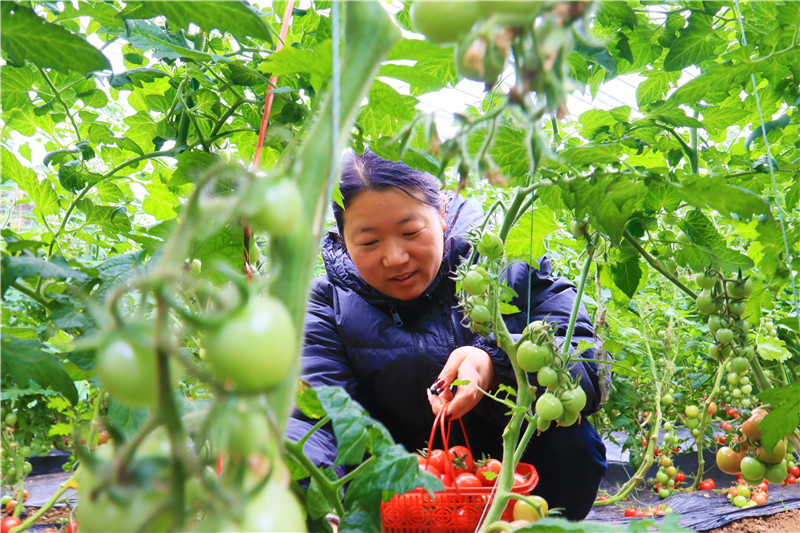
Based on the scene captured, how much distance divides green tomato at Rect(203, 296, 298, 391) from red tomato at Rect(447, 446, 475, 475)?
1.20 meters

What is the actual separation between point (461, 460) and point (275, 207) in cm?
127

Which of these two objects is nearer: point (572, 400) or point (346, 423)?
point (346, 423)

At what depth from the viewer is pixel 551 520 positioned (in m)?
0.41

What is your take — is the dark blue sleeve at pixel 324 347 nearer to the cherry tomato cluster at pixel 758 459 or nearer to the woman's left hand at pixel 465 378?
the woman's left hand at pixel 465 378

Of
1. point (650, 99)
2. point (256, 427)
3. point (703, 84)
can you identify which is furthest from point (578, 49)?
point (256, 427)

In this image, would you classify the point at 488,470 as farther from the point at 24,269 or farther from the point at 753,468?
the point at 24,269

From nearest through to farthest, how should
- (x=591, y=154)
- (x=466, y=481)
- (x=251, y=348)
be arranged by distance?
1. (x=251, y=348)
2. (x=591, y=154)
3. (x=466, y=481)

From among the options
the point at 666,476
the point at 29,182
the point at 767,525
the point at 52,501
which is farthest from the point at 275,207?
the point at 767,525

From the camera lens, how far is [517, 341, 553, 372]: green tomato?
98 centimetres

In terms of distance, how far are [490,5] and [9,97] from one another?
1054 mm

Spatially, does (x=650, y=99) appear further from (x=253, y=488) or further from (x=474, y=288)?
(x=253, y=488)

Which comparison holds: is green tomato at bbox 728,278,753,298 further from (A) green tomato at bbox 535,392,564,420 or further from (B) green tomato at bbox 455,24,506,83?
(B) green tomato at bbox 455,24,506,83

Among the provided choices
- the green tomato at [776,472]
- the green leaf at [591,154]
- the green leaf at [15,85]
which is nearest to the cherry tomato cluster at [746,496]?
Result: the green tomato at [776,472]

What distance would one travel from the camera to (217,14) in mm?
454
